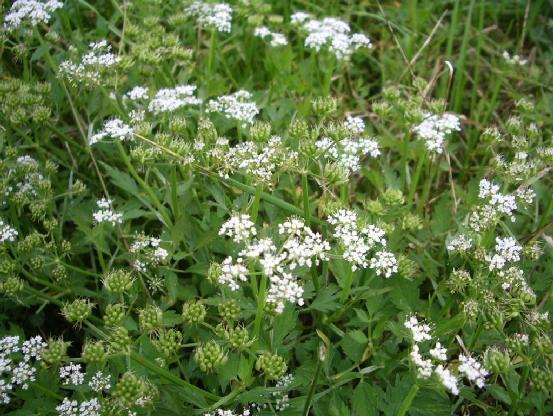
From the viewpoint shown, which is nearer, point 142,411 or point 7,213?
point 142,411

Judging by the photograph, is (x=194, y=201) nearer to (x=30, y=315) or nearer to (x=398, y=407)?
(x=30, y=315)

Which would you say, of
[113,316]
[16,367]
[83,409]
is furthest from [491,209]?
[16,367]

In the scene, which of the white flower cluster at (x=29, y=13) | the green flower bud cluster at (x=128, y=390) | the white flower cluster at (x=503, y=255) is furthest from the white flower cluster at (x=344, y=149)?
the white flower cluster at (x=29, y=13)

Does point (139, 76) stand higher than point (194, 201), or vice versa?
point (139, 76)

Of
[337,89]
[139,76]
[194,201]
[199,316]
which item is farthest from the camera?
[337,89]

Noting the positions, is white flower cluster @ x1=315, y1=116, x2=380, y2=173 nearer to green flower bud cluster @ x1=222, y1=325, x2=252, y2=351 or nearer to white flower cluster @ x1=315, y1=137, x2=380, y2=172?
white flower cluster @ x1=315, y1=137, x2=380, y2=172

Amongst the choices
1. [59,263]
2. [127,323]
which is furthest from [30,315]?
[127,323]
